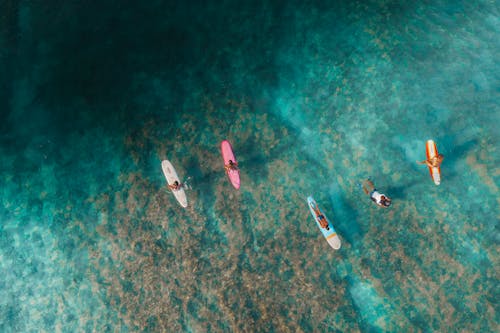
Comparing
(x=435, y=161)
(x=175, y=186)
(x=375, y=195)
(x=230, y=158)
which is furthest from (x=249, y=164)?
(x=435, y=161)

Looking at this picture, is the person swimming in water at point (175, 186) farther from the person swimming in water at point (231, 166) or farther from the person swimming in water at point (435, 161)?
the person swimming in water at point (435, 161)

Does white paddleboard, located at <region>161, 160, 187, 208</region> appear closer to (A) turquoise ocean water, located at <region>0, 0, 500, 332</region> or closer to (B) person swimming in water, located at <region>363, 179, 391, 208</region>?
(A) turquoise ocean water, located at <region>0, 0, 500, 332</region>

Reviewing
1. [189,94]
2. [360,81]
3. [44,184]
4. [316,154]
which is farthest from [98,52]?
[360,81]

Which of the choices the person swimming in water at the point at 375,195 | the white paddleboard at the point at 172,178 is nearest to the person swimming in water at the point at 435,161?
the person swimming in water at the point at 375,195

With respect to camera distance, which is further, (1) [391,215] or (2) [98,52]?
(2) [98,52]

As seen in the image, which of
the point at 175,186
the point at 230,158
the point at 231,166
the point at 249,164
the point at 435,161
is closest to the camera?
the point at 435,161

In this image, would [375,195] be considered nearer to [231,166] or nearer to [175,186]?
[231,166]

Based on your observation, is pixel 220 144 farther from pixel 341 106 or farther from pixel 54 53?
pixel 54 53
